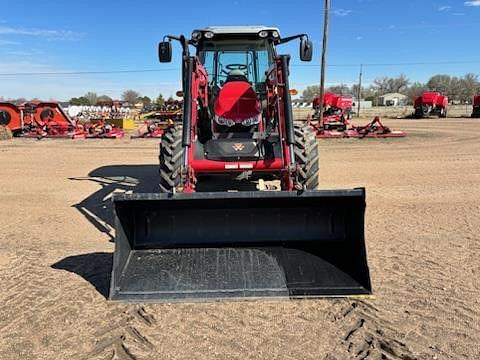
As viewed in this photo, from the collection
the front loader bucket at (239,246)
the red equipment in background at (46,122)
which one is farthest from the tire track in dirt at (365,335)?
the red equipment in background at (46,122)

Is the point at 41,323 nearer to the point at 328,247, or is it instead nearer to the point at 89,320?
the point at 89,320

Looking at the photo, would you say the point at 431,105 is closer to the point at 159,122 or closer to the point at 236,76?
the point at 159,122

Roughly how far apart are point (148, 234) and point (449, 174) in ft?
24.4

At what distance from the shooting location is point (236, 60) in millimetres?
6941

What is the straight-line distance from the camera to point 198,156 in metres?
5.76

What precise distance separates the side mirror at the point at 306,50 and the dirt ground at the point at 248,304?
2308 millimetres

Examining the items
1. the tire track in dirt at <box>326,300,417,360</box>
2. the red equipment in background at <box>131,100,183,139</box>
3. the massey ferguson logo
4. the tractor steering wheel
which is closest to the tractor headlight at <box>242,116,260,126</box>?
the massey ferguson logo

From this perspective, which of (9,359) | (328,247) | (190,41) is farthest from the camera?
(190,41)

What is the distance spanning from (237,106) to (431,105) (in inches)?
1313

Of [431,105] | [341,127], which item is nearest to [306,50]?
[341,127]

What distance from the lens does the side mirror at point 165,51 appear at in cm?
583

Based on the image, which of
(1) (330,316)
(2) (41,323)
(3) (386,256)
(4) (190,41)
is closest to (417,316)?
(1) (330,316)

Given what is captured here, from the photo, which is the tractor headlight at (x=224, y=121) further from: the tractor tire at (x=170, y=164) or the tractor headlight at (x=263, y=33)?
the tractor headlight at (x=263, y=33)

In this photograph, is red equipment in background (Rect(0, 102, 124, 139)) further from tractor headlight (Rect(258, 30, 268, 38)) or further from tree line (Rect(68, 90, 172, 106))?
tree line (Rect(68, 90, 172, 106))
